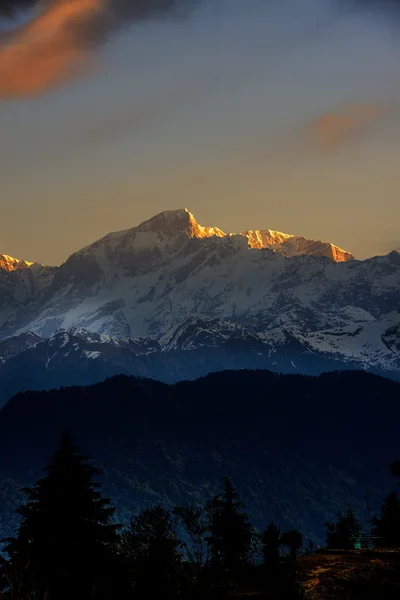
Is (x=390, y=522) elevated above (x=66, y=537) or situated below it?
above

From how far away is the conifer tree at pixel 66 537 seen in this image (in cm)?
8000

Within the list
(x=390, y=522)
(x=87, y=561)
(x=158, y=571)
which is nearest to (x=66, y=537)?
(x=87, y=561)

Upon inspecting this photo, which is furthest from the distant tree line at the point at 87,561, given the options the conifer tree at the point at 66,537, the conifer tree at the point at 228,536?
the conifer tree at the point at 228,536

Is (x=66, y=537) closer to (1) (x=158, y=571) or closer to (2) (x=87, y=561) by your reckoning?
(2) (x=87, y=561)

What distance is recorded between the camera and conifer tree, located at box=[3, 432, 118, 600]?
262 feet

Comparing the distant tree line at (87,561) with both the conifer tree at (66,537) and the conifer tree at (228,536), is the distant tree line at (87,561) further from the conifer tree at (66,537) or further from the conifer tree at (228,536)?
the conifer tree at (228,536)

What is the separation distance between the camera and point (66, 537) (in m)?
82.6

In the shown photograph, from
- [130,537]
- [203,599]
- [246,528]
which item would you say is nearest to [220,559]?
[246,528]

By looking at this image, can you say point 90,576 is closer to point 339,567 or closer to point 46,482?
→ point 46,482

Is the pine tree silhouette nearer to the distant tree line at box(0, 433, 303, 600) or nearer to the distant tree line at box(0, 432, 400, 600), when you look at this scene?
the distant tree line at box(0, 432, 400, 600)

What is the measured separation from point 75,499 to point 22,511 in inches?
184

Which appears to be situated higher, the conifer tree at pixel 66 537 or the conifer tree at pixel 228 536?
the conifer tree at pixel 228 536

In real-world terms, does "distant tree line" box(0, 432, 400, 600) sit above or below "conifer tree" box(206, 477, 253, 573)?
below

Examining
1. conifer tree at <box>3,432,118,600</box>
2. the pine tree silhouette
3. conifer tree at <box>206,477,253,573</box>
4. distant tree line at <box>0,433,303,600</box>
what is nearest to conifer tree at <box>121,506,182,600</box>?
distant tree line at <box>0,433,303,600</box>
